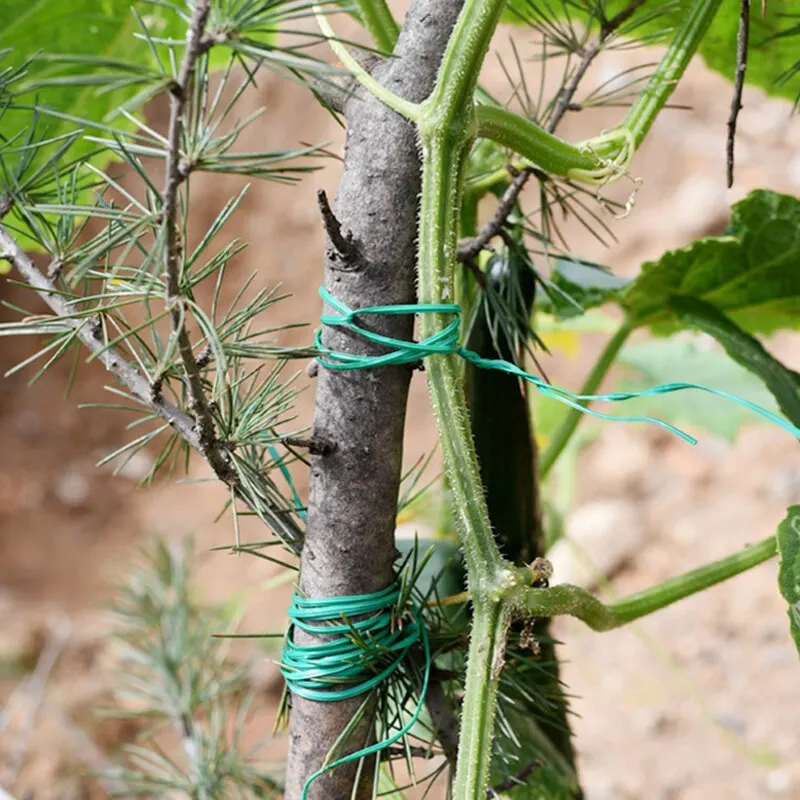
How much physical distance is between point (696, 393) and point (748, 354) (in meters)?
0.67

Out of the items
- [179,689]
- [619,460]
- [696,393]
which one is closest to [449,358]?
[179,689]

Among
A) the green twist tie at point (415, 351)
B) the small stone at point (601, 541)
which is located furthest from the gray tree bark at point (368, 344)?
the small stone at point (601, 541)

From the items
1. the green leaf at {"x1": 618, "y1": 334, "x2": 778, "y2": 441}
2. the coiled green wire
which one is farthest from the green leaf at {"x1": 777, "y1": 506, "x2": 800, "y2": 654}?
the green leaf at {"x1": 618, "y1": 334, "x2": 778, "y2": 441}

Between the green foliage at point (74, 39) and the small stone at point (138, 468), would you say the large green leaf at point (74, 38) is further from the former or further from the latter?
the small stone at point (138, 468)

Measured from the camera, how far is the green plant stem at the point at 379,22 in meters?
Result: 0.36

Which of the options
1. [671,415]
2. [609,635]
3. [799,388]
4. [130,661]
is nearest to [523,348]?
[799,388]

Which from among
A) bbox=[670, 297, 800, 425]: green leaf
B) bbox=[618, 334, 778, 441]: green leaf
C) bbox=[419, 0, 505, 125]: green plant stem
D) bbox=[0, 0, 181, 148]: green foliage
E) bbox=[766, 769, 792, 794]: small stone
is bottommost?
bbox=[419, 0, 505, 125]: green plant stem

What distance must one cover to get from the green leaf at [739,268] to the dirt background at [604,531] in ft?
1.09

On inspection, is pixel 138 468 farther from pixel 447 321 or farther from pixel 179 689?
pixel 447 321

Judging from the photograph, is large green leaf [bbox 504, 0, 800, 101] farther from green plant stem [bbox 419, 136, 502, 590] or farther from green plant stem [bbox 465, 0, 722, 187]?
green plant stem [bbox 419, 136, 502, 590]

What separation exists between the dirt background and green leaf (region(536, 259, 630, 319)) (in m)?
0.33

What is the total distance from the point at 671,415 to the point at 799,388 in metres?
0.61

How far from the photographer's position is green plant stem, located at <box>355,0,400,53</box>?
14.2 inches

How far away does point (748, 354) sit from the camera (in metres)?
0.49
